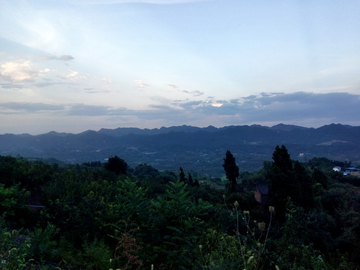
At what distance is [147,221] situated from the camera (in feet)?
16.4

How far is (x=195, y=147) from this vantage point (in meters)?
179

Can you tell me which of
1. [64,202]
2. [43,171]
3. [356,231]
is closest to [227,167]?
[356,231]

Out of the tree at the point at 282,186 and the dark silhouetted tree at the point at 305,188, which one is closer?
the tree at the point at 282,186

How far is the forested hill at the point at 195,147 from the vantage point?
4969 inches

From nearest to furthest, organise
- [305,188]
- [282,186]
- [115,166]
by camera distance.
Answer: [282,186] < [305,188] < [115,166]

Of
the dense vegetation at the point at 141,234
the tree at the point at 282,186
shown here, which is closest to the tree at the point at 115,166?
the dense vegetation at the point at 141,234

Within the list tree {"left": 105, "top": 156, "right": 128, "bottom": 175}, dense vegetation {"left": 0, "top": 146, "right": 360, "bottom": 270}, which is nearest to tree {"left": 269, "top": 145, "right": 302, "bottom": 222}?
dense vegetation {"left": 0, "top": 146, "right": 360, "bottom": 270}

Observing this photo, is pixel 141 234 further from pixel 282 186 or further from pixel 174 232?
pixel 282 186

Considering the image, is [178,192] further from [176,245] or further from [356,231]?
[356,231]

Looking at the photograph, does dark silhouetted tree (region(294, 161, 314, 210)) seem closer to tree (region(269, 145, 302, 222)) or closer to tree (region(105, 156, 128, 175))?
tree (region(269, 145, 302, 222))

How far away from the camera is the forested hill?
414 feet

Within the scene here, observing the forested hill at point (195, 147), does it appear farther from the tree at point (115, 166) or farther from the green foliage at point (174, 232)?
the green foliage at point (174, 232)

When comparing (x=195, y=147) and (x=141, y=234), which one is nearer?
(x=141, y=234)

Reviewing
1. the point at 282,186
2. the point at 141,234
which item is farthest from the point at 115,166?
the point at 141,234
